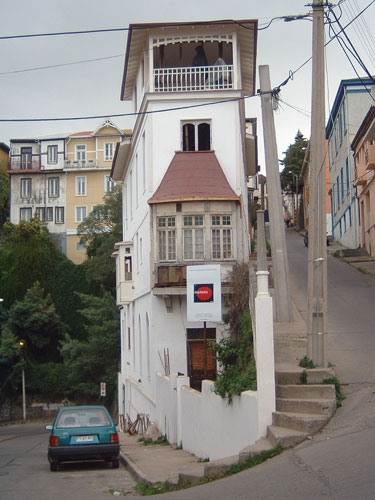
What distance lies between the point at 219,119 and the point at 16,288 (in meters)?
39.3

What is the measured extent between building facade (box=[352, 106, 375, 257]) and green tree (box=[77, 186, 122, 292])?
20.5 metres

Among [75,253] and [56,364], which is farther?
[75,253]

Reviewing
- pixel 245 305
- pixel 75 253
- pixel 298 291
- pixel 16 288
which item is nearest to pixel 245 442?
pixel 245 305

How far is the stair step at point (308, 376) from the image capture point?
1295cm

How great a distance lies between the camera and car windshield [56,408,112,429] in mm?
17297

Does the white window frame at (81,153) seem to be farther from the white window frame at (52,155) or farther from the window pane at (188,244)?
the window pane at (188,244)

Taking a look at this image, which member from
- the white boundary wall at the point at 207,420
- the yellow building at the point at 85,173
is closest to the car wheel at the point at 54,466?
the white boundary wall at the point at 207,420

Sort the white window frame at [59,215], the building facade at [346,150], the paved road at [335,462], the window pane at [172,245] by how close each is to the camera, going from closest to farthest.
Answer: the paved road at [335,462] → the window pane at [172,245] → the building facade at [346,150] → the white window frame at [59,215]

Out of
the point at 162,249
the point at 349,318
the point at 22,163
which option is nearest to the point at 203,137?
the point at 162,249

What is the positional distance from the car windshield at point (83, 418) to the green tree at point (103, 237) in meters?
39.3

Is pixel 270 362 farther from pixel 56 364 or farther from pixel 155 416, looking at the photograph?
pixel 56 364

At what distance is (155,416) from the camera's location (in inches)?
1022

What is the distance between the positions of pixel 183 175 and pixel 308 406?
16.6 meters

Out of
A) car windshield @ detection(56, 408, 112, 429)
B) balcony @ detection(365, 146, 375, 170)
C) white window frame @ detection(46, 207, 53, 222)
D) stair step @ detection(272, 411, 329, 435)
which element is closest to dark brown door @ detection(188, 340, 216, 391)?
car windshield @ detection(56, 408, 112, 429)
